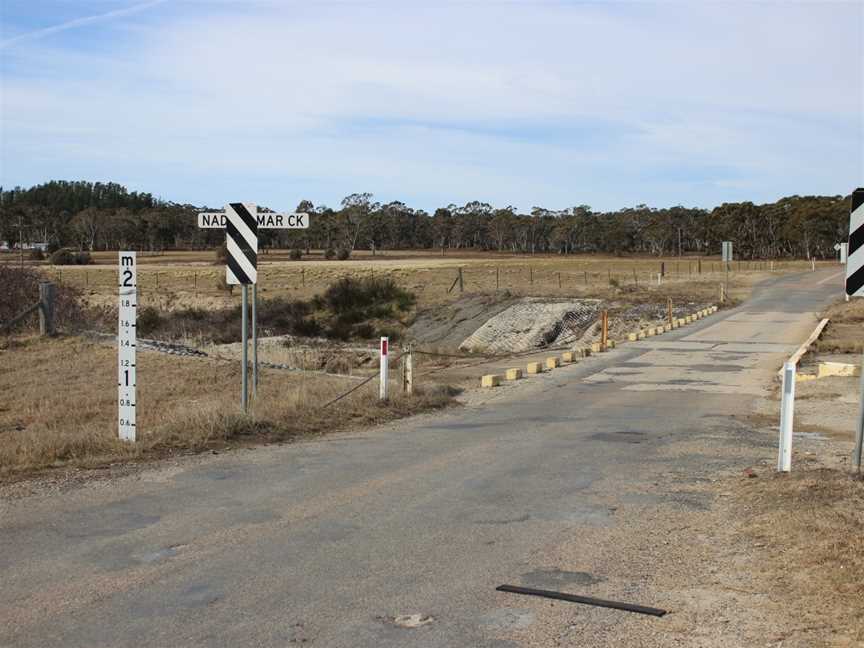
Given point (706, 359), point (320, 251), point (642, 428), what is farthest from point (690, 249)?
point (642, 428)

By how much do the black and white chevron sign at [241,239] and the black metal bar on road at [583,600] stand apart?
691cm

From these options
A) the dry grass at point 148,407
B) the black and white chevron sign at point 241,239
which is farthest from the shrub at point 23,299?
the black and white chevron sign at point 241,239

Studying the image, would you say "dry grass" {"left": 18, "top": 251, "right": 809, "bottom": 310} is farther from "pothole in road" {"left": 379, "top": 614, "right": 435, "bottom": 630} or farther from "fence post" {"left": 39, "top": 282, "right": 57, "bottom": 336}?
"pothole in road" {"left": 379, "top": 614, "right": 435, "bottom": 630}

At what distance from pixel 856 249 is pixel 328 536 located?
5858 mm

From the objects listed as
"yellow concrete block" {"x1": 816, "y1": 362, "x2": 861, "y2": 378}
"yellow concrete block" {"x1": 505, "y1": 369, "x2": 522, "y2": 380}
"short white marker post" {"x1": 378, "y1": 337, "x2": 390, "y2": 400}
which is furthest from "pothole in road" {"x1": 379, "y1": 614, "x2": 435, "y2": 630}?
"yellow concrete block" {"x1": 816, "y1": 362, "x2": 861, "y2": 378}

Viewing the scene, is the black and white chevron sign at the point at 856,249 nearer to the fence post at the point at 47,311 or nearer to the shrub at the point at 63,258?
the fence post at the point at 47,311

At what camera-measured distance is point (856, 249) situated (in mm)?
9289

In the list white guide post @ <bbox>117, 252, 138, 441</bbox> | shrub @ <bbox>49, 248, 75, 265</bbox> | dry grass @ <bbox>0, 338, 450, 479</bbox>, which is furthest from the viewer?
shrub @ <bbox>49, 248, 75, 265</bbox>

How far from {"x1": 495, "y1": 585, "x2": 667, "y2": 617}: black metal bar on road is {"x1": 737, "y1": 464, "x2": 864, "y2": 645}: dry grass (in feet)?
2.83

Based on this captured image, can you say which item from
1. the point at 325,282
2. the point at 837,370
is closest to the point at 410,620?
the point at 837,370

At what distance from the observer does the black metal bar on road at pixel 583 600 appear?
558 cm

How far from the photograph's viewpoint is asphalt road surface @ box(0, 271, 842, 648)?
5.35 m

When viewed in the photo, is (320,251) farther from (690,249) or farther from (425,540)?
(425,540)

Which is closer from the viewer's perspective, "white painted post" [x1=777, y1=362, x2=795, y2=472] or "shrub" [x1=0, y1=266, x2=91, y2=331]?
"white painted post" [x1=777, y1=362, x2=795, y2=472]
